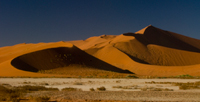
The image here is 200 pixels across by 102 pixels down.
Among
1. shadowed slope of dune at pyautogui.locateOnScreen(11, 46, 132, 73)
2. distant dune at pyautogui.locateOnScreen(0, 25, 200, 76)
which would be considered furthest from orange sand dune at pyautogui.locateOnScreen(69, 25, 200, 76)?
shadowed slope of dune at pyautogui.locateOnScreen(11, 46, 132, 73)

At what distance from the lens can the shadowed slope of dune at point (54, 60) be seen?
146 feet

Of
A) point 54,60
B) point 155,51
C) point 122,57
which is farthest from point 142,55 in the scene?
point 54,60

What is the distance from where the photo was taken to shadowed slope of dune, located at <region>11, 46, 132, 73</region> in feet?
146

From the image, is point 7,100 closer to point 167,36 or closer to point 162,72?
point 162,72

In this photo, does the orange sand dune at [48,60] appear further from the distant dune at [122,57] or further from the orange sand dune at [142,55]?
the orange sand dune at [142,55]

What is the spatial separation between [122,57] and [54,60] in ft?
79.6

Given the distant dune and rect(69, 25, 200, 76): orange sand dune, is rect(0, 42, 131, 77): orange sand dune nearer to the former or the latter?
the distant dune

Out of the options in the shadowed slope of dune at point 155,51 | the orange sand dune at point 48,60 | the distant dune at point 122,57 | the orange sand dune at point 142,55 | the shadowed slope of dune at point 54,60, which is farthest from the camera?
the shadowed slope of dune at point 155,51

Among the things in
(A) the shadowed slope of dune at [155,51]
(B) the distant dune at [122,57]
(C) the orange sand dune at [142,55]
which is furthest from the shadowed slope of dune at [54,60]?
(A) the shadowed slope of dune at [155,51]

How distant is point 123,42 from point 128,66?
67.0 feet

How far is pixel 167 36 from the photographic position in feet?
315

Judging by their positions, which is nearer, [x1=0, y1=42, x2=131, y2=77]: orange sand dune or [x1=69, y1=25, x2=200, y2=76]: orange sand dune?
[x1=0, y1=42, x2=131, y2=77]: orange sand dune

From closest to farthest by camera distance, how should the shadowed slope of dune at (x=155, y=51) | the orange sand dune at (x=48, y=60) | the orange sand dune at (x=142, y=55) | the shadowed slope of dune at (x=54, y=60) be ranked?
the orange sand dune at (x=48, y=60)
the shadowed slope of dune at (x=54, y=60)
the orange sand dune at (x=142, y=55)
the shadowed slope of dune at (x=155, y=51)

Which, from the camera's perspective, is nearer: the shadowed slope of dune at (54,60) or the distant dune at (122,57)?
the shadowed slope of dune at (54,60)
